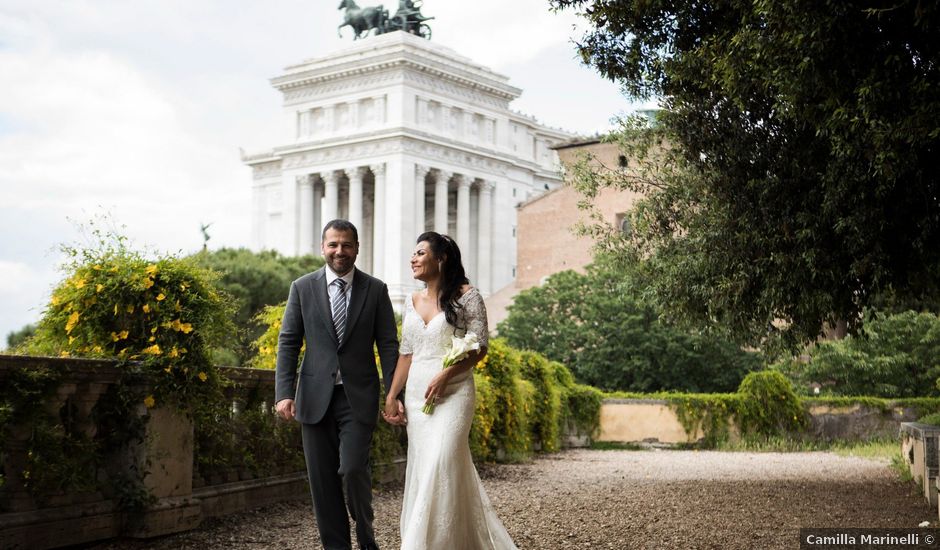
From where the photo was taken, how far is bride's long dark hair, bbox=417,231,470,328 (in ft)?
22.9

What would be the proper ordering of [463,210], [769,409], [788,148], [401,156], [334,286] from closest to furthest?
[334,286], [788,148], [769,409], [401,156], [463,210]

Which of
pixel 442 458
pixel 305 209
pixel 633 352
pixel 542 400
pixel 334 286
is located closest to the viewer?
pixel 442 458

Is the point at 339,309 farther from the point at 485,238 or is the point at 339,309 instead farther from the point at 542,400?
the point at 485,238

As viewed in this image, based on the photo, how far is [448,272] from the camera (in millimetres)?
7039

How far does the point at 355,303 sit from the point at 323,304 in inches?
7.6

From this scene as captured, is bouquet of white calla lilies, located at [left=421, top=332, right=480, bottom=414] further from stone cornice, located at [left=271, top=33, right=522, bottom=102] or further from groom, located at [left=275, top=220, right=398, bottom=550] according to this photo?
stone cornice, located at [left=271, top=33, right=522, bottom=102]

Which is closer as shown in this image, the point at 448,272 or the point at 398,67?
the point at 448,272

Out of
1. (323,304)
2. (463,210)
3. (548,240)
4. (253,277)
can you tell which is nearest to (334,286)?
(323,304)

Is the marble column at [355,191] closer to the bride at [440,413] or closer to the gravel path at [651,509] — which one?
the gravel path at [651,509]

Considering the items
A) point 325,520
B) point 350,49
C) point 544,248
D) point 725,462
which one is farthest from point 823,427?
point 350,49

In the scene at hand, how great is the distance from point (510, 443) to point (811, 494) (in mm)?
6152

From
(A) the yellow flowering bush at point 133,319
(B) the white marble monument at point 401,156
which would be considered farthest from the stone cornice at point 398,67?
(A) the yellow flowering bush at point 133,319

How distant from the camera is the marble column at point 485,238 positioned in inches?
3413

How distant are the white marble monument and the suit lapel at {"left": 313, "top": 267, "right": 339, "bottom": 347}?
2872 inches
